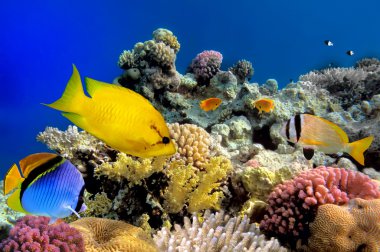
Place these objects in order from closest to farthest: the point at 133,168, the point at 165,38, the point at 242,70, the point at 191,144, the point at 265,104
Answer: the point at 133,168 < the point at 191,144 < the point at 265,104 < the point at 165,38 < the point at 242,70

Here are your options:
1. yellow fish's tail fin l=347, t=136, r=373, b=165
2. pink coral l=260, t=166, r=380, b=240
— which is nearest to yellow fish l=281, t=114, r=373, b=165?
yellow fish's tail fin l=347, t=136, r=373, b=165

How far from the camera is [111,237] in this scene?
2.70 m

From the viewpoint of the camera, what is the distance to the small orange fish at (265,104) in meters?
6.03

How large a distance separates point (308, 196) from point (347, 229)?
0.45 m

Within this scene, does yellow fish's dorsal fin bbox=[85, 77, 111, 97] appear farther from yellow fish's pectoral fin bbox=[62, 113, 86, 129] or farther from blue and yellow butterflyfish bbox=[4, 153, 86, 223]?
blue and yellow butterflyfish bbox=[4, 153, 86, 223]

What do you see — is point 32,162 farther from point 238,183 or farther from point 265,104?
point 265,104

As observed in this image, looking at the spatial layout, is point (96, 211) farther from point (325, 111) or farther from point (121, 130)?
point (325, 111)

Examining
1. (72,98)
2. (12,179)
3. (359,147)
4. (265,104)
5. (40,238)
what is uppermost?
(265,104)

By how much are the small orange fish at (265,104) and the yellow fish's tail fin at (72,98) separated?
16.1 ft

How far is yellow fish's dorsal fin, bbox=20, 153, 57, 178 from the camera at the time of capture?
5.77ft

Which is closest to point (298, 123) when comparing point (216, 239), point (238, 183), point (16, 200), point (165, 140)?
point (216, 239)

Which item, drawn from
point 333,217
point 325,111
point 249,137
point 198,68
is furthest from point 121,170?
point 198,68

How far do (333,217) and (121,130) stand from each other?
2.10 m

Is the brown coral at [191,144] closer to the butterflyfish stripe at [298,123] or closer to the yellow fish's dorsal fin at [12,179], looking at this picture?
the butterflyfish stripe at [298,123]
